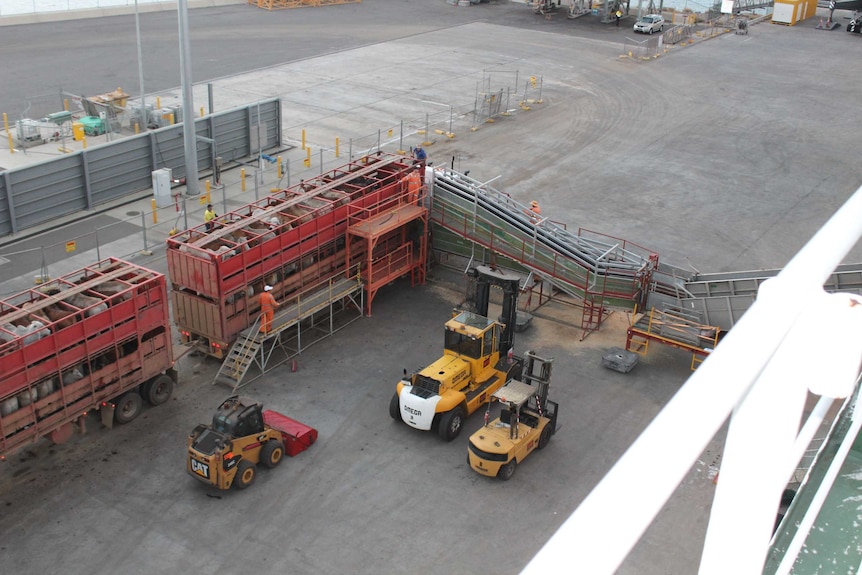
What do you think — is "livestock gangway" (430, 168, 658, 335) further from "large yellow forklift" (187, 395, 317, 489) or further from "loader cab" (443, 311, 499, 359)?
"large yellow forklift" (187, 395, 317, 489)

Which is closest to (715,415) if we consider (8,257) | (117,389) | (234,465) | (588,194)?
(234,465)

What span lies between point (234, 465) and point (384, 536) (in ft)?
11.6

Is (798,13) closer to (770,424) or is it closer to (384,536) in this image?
(384,536)

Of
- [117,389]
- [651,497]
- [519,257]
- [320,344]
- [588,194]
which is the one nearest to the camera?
[651,497]

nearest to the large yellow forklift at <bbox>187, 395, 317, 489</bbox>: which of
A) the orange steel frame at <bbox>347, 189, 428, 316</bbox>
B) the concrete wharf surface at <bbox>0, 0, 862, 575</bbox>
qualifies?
the concrete wharf surface at <bbox>0, 0, 862, 575</bbox>

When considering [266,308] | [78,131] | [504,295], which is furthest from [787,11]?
[266,308]

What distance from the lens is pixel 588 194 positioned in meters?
37.3

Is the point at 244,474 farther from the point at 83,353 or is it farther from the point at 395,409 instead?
the point at 83,353

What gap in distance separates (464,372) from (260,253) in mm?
6321

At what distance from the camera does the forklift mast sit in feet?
72.8

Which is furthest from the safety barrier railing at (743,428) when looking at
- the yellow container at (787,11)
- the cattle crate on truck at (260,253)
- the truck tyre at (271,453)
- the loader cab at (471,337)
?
the yellow container at (787,11)

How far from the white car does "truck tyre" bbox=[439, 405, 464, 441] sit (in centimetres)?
5410

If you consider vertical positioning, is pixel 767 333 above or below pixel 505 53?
above

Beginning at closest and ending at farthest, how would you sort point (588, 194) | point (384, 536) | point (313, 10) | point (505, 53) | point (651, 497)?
1. point (651, 497)
2. point (384, 536)
3. point (588, 194)
4. point (505, 53)
5. point (313, 10)
